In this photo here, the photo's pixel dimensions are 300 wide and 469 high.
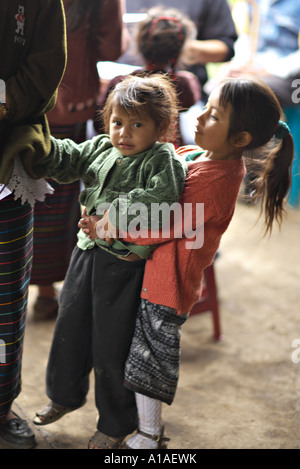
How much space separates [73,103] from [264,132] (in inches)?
32.8

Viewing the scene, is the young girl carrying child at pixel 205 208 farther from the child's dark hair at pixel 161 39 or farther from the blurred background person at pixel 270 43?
the blurred background person at pixel 270 43

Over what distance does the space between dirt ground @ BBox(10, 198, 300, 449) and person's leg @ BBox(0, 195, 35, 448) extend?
1.02 feet

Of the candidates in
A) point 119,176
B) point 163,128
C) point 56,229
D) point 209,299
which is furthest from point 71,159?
point 209,299

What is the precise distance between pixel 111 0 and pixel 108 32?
0.11 metres

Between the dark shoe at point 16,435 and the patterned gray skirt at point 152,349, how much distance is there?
1.35ft

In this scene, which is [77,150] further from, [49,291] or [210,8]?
[210,8]

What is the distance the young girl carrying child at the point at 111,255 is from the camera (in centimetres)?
152

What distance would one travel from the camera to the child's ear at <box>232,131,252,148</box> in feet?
5.04

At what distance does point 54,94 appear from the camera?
155cm

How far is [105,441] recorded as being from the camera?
1783mm

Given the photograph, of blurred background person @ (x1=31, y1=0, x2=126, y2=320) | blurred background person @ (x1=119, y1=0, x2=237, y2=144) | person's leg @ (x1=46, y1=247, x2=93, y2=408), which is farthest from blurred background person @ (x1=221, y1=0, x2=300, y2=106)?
person's leg @ (x1=46, y1=247, x2=93, y2=408)

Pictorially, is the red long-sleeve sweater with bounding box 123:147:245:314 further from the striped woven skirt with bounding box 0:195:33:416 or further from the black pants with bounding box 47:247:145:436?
the striped woven skirt with bounding box 0:195:33:416

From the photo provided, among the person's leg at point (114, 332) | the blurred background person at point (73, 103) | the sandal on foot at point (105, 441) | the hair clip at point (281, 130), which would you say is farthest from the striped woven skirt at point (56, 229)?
the hair clip at point (281, 130)

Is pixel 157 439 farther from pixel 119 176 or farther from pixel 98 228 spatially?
pixel 119 176
